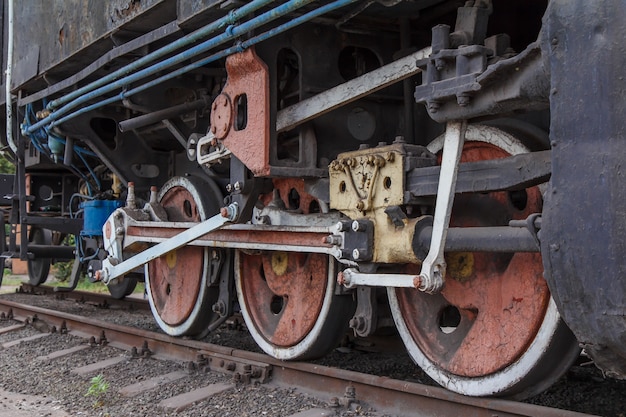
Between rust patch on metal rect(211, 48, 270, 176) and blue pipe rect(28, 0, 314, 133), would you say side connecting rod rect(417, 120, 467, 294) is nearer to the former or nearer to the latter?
blue pipe rect(28, 0, 314, 133)

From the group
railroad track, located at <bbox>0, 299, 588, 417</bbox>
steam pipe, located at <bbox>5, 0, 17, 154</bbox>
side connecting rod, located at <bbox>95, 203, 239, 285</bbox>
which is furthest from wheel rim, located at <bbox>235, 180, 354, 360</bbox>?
steam pipe, located at <bbox>5, 0, 17, 154</bbox>

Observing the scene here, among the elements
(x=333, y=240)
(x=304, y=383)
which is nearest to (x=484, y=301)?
(x=333, y=240)

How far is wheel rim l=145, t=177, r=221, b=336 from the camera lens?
5484mm

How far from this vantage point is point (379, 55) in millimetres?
4266

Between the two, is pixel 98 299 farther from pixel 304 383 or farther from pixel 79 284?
pixel 304 383

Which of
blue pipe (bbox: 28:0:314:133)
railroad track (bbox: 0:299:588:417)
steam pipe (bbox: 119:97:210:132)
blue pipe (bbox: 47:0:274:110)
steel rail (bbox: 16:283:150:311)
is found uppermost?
blue pipe (bbox: 47:0:274:110)

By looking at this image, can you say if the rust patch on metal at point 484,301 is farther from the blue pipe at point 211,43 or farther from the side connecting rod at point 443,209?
the blue pipe at point 211,43

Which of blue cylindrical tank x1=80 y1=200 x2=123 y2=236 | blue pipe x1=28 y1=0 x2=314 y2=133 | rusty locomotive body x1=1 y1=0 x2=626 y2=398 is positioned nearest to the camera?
rusty locomotive body x1=1 y1=0 x2=626 y2=398

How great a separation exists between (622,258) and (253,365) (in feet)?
8.84

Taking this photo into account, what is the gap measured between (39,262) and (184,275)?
5289 mm

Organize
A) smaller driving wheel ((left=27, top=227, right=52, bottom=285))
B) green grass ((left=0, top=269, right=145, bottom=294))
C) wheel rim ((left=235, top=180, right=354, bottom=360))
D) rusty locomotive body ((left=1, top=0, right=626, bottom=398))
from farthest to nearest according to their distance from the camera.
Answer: green grass ((left=0, top=269, right=145, bottom=294)) → smaller driving wheel ((left=27, top=227, right=52, bottom=285)) → wheel rim ((left=235, top=180, right=354, bottom=360)) → rusty locomotive body ((left=1, top=0, right=626, bottom=398))

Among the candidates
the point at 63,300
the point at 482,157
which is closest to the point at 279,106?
the point at 482,157

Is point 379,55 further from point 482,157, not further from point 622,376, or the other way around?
point 622,376

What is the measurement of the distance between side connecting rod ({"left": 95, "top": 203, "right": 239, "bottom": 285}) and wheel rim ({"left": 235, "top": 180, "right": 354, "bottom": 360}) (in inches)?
18.1
